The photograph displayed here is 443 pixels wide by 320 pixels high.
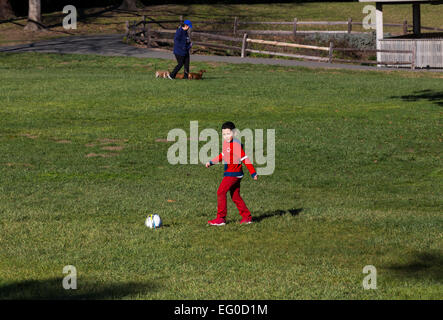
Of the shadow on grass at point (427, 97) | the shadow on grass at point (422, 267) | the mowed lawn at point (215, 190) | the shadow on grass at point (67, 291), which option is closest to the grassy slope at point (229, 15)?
the mowed lawn at point (215, 190)

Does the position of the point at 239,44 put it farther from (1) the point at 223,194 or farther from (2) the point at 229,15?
(1) the point at 223,194

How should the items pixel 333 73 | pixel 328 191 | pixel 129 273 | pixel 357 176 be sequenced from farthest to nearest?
1. pixel 333 73
2. pixel 357 176
3. pixel 328 191
4. pixel 129 273

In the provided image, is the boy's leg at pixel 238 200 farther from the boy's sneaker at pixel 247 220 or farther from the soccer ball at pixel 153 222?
the soccer ball at pixel 153 222

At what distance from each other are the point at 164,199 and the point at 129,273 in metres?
Result: 4.93

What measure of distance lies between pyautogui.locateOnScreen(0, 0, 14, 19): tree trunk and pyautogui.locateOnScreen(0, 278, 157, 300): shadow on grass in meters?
51.1

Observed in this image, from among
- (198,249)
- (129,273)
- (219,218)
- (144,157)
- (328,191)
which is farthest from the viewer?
(144,157)

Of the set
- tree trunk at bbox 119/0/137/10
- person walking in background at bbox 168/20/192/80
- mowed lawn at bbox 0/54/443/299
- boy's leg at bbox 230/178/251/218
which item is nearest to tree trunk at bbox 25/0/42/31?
tree trunk at bbox 119/0/137/10

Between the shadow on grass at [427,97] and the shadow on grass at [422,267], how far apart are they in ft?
54.8

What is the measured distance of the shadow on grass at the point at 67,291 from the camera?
24.2 feet

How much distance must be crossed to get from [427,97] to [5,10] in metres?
39.6

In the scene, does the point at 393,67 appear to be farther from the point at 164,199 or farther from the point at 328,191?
the point at 164,199

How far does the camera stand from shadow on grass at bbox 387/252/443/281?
8320 mm

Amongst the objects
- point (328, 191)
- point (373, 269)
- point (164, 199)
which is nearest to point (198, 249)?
point (373, 269)

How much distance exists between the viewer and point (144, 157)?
1792cm
